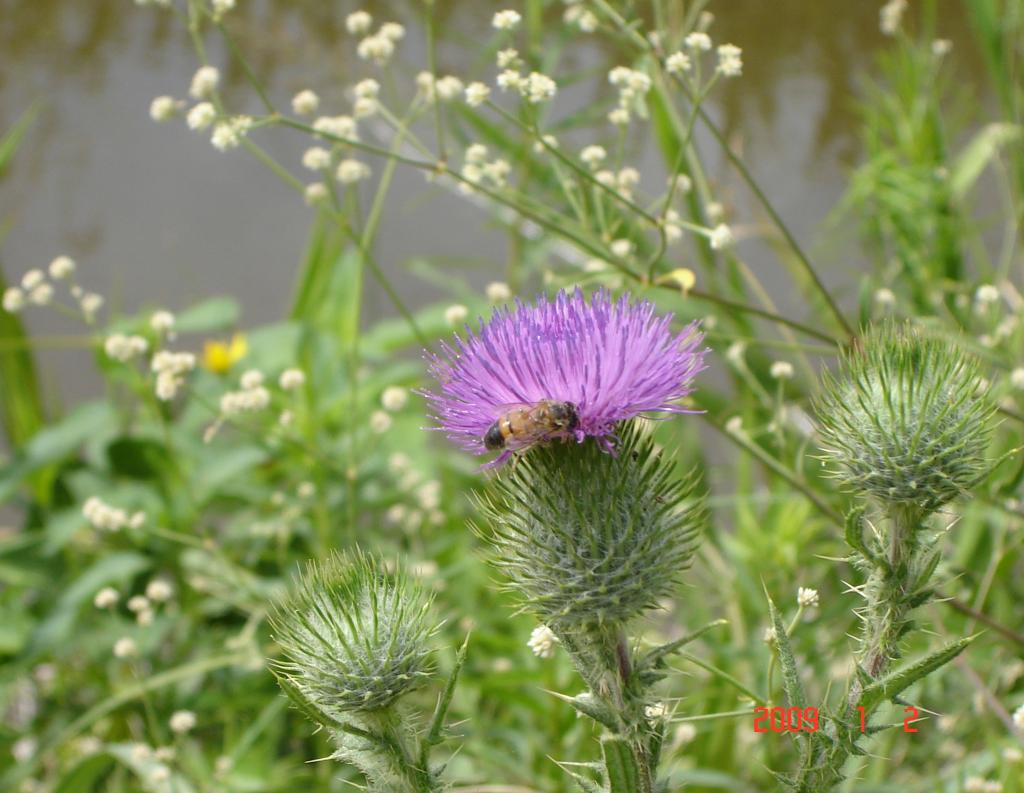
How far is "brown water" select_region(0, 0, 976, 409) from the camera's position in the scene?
389cm

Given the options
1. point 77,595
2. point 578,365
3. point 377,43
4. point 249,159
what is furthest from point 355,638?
point 249,159

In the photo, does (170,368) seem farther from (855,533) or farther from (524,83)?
(855,533)

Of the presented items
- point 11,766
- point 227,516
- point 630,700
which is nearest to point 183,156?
point 227,516

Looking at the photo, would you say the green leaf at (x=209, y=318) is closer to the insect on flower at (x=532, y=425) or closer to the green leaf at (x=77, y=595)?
the green leaf at (x=77, y=595)

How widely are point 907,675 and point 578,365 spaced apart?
448 mm

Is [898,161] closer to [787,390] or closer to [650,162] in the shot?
[787,390]

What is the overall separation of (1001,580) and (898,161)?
1121mm

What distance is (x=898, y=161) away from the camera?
2.91m

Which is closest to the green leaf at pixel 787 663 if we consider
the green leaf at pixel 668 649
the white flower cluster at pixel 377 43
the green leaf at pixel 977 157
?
the green leaf at pixel 668 649

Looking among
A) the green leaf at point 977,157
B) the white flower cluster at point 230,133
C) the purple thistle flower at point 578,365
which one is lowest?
the purple thistle flower at point 578,365

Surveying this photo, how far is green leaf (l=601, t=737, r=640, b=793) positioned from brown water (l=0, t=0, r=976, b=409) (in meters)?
2.67

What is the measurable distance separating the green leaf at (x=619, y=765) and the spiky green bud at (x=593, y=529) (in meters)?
0.14

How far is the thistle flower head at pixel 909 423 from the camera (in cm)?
121

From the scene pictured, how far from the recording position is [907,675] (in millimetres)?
1075
